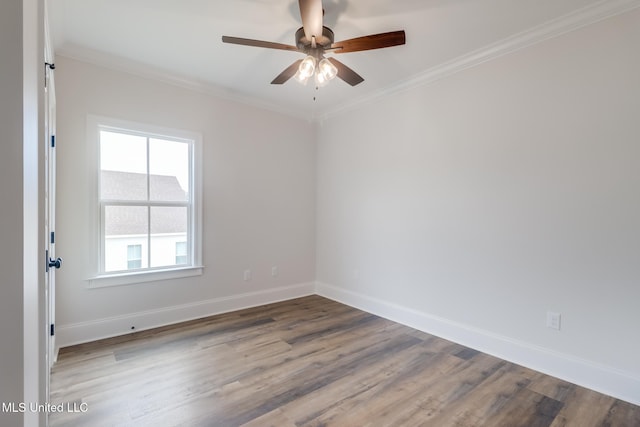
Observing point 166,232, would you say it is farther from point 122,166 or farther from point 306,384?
point 306,384

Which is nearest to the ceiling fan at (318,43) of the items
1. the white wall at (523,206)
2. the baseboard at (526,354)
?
the white wall at (523,206)

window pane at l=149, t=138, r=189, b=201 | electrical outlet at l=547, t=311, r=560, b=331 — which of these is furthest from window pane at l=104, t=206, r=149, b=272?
electrical outlet at l=547, t=311, r=560, b=331

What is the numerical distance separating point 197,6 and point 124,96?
4.47ft

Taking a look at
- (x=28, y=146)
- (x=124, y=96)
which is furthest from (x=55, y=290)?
(x=28, y=146)

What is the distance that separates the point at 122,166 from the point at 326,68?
224 centimetres

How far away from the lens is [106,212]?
288 cm

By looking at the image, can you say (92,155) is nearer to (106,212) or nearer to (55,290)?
(106,212)

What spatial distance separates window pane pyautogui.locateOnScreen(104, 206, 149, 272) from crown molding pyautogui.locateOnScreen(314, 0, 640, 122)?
117 inches

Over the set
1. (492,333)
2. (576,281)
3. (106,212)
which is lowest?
(492,333)

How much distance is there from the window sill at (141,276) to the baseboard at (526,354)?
2.16 m

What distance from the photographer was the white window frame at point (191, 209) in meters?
2.79

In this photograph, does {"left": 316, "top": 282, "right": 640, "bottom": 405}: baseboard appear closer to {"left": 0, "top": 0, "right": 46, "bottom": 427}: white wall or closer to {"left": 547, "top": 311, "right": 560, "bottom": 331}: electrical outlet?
{"left": 547, "top": 311, "right": 560, "bottom": 331}: electrical outlet

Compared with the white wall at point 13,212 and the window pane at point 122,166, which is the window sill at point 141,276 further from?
the white wall at point 13,212

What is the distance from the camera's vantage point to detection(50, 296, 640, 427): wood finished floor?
71.6 inches
